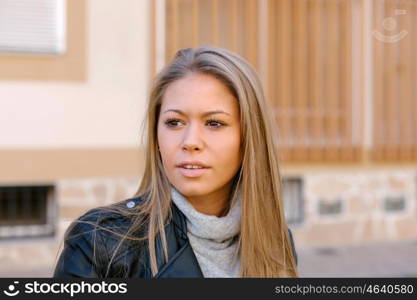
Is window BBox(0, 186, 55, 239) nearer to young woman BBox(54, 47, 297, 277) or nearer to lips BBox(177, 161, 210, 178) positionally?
young woman BBox(54, 47, 297, 277)

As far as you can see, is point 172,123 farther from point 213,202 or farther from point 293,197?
point 293,197

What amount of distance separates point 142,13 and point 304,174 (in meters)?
2.95

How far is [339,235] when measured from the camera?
7980 mm

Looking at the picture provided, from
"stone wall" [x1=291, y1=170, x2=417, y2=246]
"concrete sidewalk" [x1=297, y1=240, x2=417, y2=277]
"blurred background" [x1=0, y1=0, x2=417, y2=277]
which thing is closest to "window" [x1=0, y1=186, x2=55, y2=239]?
"blurred background" [x1=0, y1=0, x2=417, y2=277]

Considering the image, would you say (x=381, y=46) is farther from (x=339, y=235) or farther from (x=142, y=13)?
(x=142, y=13)

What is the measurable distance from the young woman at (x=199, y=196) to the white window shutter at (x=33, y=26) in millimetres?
5084

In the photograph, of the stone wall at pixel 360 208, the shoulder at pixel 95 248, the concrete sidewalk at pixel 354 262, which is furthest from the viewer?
the stone wall at pixel 360 208

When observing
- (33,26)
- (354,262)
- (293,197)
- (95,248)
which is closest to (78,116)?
(33,26)

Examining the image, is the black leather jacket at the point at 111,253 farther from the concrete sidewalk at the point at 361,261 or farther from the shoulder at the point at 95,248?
the concrete sidewalk at the point at 361,261

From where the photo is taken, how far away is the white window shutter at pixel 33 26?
663cm

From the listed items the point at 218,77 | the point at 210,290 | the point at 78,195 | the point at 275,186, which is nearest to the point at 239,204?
the point at 275,186

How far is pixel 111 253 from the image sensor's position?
1664 mm

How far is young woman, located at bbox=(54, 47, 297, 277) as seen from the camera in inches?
67.2

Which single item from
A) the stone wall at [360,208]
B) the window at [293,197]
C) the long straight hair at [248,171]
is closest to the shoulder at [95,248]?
the long straight hair at [248,171]
